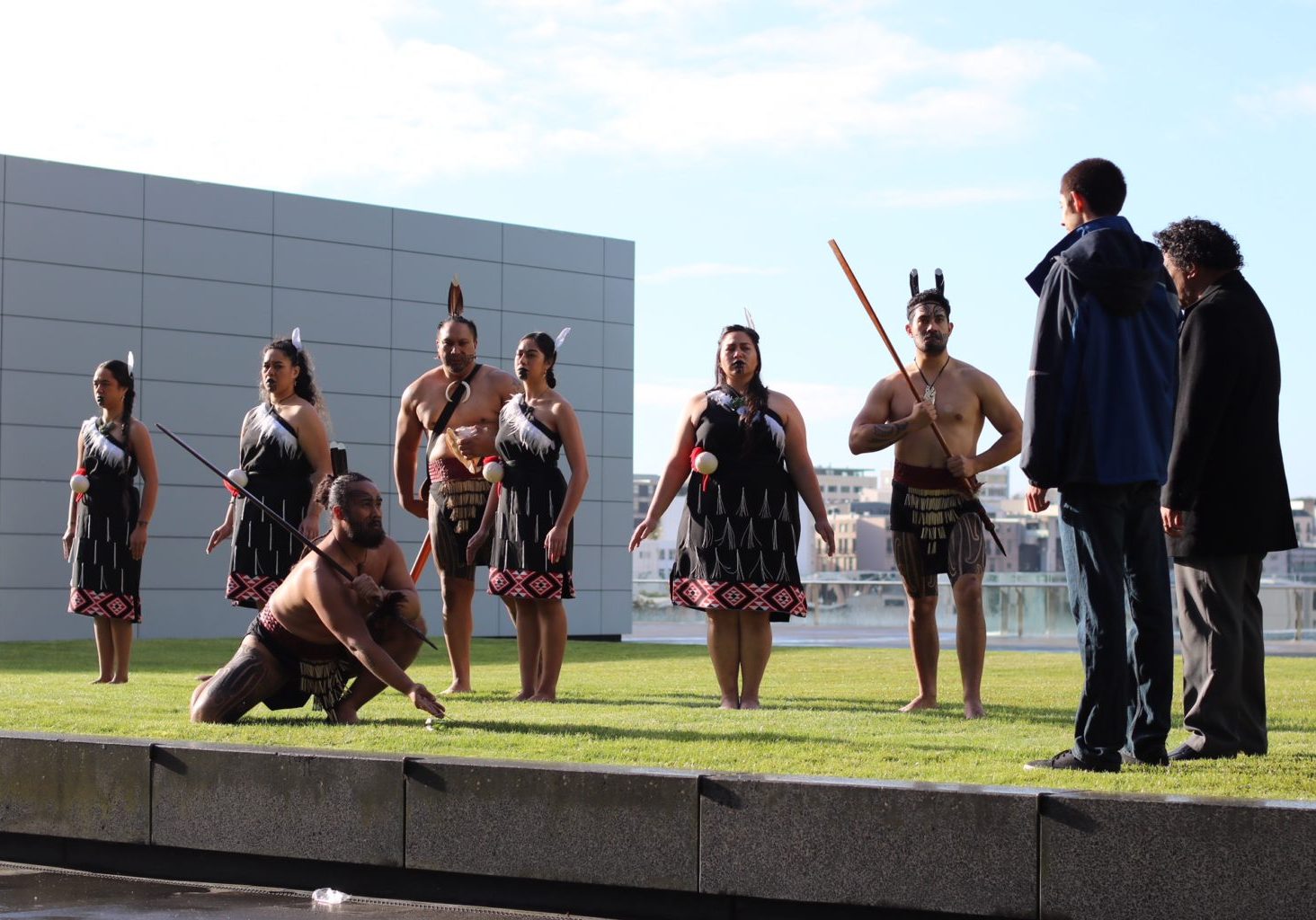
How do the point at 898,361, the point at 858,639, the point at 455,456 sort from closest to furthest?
1. the point at 898,361
2. the point at 455,456
3. the point at 858,639

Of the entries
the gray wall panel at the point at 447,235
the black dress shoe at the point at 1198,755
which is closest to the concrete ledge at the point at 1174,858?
the black dress shoe at the point at 1198,755

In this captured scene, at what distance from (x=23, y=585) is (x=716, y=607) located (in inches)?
798

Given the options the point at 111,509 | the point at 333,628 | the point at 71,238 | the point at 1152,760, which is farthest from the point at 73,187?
the point at 1152,760

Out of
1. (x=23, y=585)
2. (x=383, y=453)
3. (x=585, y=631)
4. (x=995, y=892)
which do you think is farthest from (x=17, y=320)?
(x=995, y=892)

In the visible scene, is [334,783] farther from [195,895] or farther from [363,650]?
[363,650]

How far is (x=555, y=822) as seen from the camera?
17.7 ft

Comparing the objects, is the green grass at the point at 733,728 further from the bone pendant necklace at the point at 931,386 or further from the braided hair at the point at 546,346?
the braided hair at the point at 546,346

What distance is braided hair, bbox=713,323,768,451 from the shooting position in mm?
8680

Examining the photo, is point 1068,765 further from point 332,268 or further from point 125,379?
point 332,268

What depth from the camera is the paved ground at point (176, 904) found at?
5215mm

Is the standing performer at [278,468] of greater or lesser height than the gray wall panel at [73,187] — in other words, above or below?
below

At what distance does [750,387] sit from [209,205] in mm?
21172

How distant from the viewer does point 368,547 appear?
23.8ft

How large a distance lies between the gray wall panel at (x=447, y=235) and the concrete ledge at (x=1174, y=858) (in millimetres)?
26886
